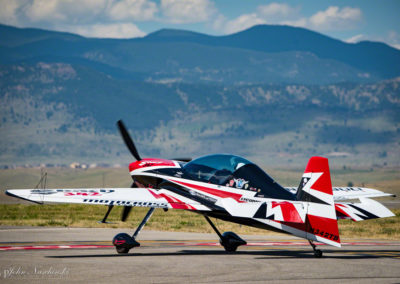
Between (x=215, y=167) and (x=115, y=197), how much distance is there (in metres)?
2.86

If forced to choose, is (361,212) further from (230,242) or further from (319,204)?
(230,242)

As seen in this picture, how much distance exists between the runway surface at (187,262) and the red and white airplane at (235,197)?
35.7 inches

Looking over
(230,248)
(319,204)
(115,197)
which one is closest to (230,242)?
(230,248)

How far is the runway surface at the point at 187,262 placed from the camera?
15.7 m

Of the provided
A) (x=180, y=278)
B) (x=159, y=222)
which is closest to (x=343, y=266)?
(x=180, y=278)

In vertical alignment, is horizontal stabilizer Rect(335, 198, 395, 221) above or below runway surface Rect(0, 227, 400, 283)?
above

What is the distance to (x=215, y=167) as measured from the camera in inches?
822

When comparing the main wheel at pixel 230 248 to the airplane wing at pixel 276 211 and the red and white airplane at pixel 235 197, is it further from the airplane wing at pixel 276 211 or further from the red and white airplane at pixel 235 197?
the airplane wing at pixel 276 211

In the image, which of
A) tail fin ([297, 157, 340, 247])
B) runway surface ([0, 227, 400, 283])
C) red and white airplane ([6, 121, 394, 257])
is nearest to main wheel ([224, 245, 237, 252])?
red and white airplane ([6, 121, 394, 257])

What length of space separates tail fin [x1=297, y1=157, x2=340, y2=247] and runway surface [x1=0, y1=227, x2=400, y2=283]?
27.4 inches

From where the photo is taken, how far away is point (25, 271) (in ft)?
53.7

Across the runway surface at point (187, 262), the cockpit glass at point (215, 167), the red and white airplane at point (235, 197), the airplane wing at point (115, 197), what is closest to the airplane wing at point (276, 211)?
the red and white airplane at point (235, 197)

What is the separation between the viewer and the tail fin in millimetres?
18188

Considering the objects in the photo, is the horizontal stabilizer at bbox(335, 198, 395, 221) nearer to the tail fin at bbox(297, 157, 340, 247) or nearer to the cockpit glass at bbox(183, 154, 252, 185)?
the tail fin at bbox(297, 157, 340, 247)
